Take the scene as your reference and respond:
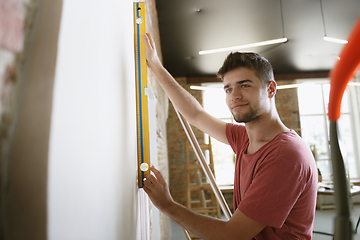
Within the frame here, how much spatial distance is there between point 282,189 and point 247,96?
542 millimetres

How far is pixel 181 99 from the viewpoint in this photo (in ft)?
5.09

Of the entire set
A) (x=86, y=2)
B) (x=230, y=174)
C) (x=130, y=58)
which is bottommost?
(x=230, y=174)

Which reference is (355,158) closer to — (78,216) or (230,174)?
(230,174)

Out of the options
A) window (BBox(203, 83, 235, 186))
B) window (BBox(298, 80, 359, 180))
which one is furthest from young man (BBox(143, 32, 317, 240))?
window (BBox(298, 80, 359, 180))

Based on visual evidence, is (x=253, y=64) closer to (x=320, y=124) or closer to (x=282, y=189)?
(x=282, y=189)

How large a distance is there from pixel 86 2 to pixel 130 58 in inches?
21.9

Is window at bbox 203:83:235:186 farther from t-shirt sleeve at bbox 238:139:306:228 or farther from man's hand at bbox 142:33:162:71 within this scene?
t-shirt sleeve at bbox 238:139:306:228

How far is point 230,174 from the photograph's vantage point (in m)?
7.82

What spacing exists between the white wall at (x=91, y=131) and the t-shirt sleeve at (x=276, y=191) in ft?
1.70

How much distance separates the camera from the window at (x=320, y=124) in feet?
25.7

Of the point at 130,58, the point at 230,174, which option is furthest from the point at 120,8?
the point at 230,174

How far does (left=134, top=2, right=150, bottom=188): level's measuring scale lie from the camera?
1094 mm

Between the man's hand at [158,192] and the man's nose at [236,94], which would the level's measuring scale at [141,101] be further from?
the man's nose at [236,94]

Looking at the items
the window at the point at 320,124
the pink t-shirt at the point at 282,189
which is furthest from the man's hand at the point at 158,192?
the window at the point at 320,124
